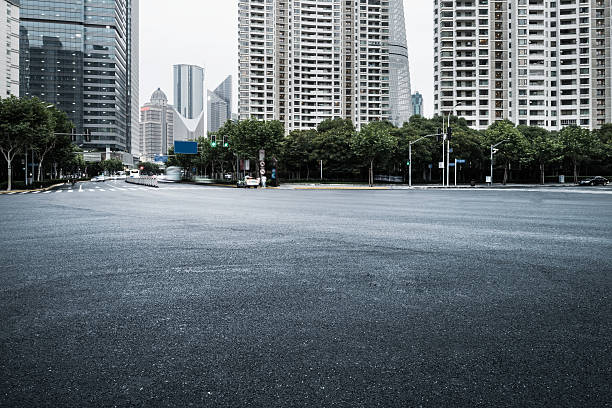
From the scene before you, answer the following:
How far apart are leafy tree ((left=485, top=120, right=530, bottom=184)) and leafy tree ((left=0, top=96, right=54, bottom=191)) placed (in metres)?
62.5

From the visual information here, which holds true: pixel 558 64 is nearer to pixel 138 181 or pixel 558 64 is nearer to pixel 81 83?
pixel 138 181

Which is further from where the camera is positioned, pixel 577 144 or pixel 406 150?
pixel 577 144

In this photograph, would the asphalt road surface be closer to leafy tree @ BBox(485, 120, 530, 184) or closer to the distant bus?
leafy tree @ BBox(485, 120, 530, 184)

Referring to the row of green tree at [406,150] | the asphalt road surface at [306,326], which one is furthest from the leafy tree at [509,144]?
the asphalt road surface at [306,326]

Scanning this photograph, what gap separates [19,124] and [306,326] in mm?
44503

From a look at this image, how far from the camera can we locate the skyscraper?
152875 millimetres

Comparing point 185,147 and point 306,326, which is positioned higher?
point 185,147

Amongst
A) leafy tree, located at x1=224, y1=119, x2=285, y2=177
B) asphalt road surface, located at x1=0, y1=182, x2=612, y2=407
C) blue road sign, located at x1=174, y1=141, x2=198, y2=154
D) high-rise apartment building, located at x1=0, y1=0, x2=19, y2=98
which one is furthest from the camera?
high-rise apartment building, located at x1=0, y1=0, x2=19, y2=98

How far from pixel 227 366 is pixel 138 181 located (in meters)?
78.4

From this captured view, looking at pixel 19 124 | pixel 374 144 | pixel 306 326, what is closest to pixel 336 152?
pixel 374 144

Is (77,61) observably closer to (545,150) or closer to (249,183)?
(249,183)

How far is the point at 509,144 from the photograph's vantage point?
7044 cm

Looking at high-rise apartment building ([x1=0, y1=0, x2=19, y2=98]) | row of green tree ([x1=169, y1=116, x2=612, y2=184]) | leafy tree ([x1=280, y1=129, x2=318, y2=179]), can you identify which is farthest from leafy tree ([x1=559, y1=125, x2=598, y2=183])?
high-rise apartment building ([x1=0, y1=0, x2=19, y2=98])

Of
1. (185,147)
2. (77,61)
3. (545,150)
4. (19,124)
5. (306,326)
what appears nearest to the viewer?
(306,326)
